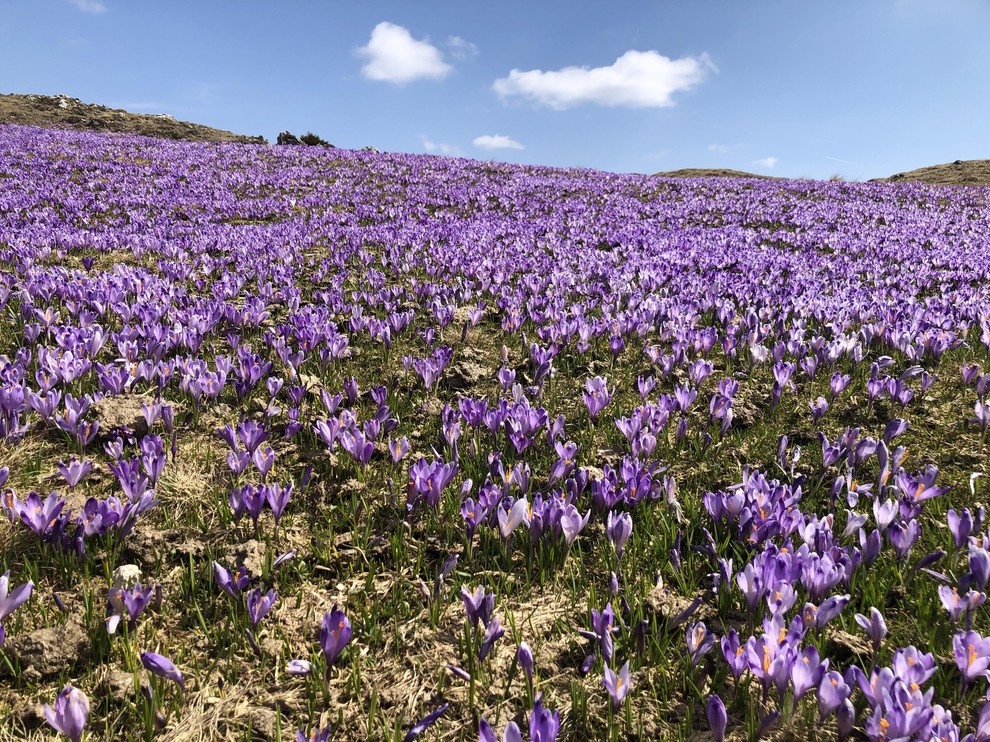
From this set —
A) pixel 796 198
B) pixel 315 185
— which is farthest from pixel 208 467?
pixel 796 198

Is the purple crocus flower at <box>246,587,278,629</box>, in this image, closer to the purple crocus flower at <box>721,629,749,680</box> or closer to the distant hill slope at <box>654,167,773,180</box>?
the purple crocus flower at <box>721,629,749,680</box>

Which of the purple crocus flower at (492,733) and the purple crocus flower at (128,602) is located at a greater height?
the purple crocus flower at (492,733)

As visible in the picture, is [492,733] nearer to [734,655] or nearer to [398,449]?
[734,655]

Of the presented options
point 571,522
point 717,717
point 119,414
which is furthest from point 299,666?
point 119,414

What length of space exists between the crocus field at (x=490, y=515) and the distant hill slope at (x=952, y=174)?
40017 millimetres

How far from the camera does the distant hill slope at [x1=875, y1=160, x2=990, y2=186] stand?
3762cm

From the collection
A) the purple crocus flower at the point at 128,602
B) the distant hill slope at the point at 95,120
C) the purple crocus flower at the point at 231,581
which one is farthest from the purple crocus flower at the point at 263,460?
the distant hill slope at the point at 95,120

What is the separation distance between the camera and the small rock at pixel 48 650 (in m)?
2.25

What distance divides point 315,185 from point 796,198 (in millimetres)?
18433

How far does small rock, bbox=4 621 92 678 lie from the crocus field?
0.01 metres

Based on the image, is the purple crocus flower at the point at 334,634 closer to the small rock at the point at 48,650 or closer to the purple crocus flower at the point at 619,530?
the small rock at the point at 48,650

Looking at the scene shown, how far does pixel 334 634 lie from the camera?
218 cm

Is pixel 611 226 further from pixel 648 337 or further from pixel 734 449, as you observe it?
pixel 734 449

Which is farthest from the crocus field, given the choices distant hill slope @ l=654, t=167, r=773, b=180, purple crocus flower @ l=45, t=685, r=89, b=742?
distant hill slope @ l=654, t=167, r=773, b=180
